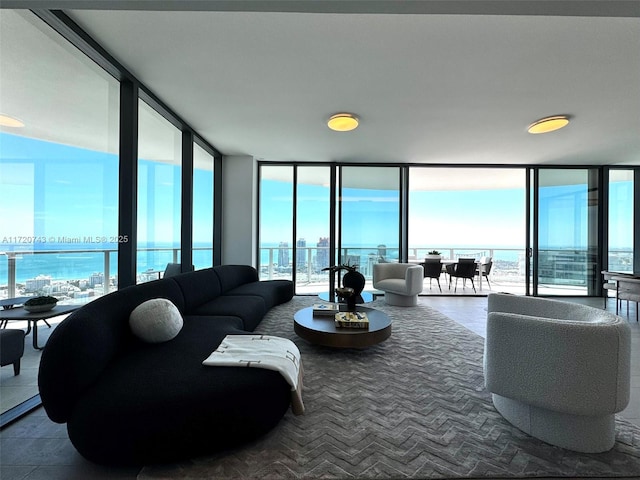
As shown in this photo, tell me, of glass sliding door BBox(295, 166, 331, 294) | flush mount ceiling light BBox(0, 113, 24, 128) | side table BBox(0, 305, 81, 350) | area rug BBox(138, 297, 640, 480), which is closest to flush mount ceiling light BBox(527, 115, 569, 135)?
area rug BBox(138, 297, 640, 480)

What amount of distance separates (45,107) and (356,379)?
370 centimetres

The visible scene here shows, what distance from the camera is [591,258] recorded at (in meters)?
5.90

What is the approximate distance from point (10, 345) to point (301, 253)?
4.42 meters

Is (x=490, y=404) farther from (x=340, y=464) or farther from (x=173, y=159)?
(x=173, y=159)

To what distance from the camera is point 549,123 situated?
363 cm

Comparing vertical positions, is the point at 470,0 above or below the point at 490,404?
above

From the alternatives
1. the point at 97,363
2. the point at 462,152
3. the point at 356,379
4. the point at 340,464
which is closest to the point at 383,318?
the point at 356,379

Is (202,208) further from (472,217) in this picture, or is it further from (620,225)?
(472,217)

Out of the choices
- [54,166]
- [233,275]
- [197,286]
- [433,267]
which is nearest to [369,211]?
[433,267]

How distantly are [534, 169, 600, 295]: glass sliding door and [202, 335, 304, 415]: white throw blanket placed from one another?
6.26m

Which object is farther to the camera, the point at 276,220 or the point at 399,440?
the point at 276,220

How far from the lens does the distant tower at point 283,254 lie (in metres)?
6.04

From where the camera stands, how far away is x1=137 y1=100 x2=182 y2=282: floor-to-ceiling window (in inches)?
135

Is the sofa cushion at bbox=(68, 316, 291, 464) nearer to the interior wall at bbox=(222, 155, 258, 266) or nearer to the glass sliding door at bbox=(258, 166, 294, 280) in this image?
the interior wall at bbox=(222, 155, 258, 266)
